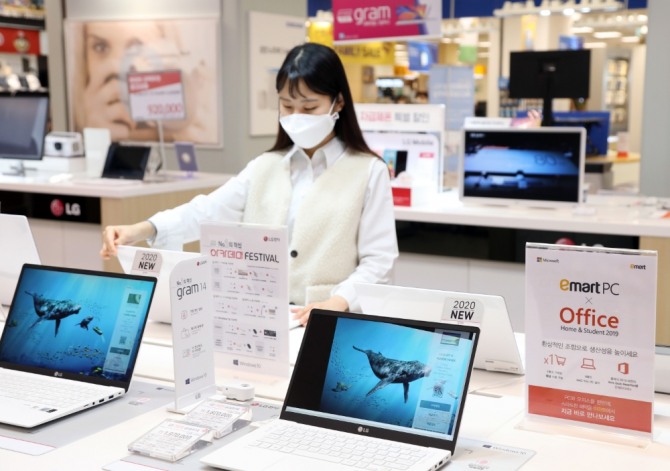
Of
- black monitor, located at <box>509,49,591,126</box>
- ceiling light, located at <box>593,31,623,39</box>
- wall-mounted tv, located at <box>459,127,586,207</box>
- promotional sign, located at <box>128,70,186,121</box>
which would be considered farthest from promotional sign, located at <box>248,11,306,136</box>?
ceiling light, located at <box>593,31,623,39</box>

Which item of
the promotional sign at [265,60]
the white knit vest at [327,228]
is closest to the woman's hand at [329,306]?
the white knit vest at [327,228]

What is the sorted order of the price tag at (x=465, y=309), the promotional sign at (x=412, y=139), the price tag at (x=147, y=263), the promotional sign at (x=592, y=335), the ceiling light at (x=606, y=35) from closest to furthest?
the promotional sign at (x=592, y=335), the price tag at (x=465, y=309), the price tag at (x=147, y=263), the promotional sign at (x=412, y=139), the ceiling light at (x=606, y=35)

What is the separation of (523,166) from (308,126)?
2.31 m

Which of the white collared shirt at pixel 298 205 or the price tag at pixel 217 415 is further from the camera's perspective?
the white collared shirt at pixel 298 205

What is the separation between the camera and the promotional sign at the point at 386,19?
655 cm

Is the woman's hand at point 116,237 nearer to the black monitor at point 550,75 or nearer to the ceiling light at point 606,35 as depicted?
the black monitor at point 550,75

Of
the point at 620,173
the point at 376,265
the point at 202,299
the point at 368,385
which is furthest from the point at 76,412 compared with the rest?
the point at 620,173

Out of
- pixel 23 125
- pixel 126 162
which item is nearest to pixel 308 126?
pixel 126 162

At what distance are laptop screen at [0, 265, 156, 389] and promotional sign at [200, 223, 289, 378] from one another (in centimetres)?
20

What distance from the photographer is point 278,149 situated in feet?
9.83

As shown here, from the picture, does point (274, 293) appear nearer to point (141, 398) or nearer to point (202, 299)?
point (202, 299)

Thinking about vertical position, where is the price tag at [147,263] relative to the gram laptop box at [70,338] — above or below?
above

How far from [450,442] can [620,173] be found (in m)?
9.76

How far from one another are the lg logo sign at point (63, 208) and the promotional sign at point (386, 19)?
8.94 ft
